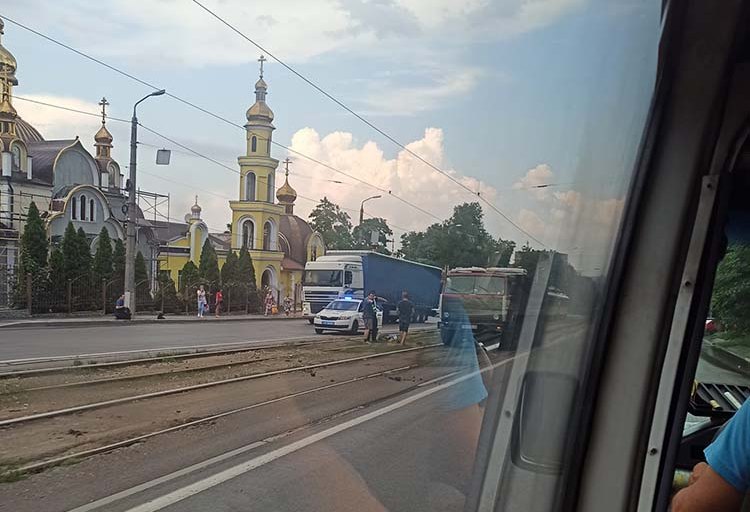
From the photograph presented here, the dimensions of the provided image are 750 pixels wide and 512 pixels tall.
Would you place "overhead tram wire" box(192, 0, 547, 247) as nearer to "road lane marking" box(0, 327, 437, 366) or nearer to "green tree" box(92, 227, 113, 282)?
"road lane marking" box(0, 327, 437, 366)

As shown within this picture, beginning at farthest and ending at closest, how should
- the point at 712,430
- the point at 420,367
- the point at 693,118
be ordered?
1. the point at 420,367
2. the point at 712,430
3. the point at 693,118

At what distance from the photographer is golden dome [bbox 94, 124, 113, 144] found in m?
1.75

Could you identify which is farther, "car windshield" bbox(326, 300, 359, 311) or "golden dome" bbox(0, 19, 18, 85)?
"car windshield" bbox(326, 300, 359, 311)

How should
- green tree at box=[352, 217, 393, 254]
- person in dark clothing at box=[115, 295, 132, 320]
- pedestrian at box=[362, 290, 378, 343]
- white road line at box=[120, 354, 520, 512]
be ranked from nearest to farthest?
white road line at box=[120, 354, 520, 512] < person in dark clothing at box=[115, 295, 132, 320] < green tree at box=[352, 217, 393, 254] < pedestrian at box=[362, 290, 378, 343]

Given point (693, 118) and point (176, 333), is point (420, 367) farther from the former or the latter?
point (693, 118)

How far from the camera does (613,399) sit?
72.6 inches

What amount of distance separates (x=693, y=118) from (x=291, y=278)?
50.1 inches

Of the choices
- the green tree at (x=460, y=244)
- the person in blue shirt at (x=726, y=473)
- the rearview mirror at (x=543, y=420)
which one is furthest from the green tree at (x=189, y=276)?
the person in blue shirt at (x=726, y=473)

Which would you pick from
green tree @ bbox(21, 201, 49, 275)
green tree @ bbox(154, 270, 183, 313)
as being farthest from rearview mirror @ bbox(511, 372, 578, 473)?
green tree @ bbox(21, 201, 49, 275)

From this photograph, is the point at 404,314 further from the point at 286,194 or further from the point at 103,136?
the point at 103,136

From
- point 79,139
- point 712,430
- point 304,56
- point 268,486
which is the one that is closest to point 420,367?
point 268,486

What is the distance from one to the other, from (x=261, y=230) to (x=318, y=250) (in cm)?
21

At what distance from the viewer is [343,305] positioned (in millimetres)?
2336

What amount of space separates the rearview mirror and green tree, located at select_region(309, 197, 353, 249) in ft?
2.41
